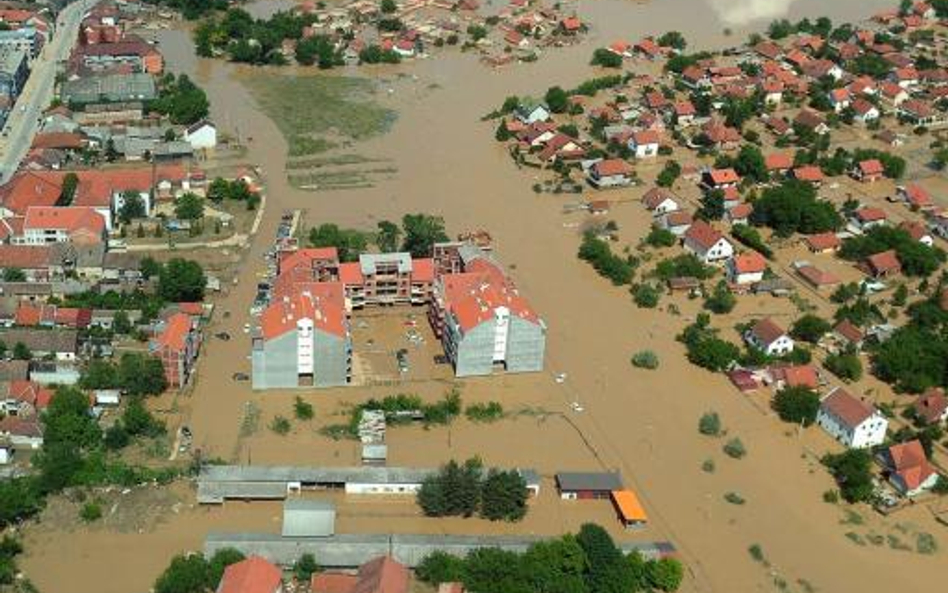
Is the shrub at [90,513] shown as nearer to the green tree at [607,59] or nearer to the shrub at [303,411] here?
the shrub at [303,411]

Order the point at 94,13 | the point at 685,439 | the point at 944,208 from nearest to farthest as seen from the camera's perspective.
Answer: the point at 685,439, the point at 944,208, the point at 94,13

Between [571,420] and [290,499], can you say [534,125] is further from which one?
[290,499]

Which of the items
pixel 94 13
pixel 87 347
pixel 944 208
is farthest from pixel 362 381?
pixel 94 13

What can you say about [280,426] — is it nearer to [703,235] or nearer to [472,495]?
[472,495]

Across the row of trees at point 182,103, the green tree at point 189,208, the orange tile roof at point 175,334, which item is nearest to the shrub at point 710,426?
the orange tile roof at point 175,334

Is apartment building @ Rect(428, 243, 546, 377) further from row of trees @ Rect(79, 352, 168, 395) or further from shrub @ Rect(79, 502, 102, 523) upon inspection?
shrub @ Rect(79, 502, 102, 523)

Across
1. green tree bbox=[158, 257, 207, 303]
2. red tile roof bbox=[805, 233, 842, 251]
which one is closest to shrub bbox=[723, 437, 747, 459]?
red tile roof bbox=[805, 233, 842, 251]
